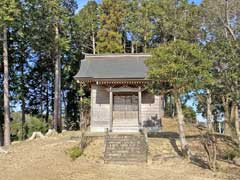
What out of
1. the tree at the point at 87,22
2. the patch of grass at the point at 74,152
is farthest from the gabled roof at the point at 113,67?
the tree at the point at 87,22

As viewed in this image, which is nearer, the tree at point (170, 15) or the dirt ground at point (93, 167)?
the dirt ground at point (93, 167)

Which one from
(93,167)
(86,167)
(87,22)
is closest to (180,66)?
(93,167)

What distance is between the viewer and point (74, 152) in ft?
55.9

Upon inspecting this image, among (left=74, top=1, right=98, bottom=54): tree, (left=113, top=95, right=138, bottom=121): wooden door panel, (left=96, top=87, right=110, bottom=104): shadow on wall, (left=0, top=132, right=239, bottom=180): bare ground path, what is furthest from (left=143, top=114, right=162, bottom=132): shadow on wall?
(left=74, top=1, right=98, bottom=54): tree

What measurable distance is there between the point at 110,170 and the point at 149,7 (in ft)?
87.2

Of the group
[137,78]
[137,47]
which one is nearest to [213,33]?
[137,78]

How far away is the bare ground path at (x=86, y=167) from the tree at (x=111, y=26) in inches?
772

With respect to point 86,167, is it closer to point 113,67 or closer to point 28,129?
point 113,67

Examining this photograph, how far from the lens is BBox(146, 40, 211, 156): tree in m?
16.2

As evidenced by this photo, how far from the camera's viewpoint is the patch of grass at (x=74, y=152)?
1686 centimetres

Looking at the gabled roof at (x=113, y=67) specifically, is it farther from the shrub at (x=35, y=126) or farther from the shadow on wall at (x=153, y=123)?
the shrub at (x=35, y=126)

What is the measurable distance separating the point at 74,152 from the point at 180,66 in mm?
6470

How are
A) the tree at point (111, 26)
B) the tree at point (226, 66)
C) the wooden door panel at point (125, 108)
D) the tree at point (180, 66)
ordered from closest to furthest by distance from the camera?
the tree at point (226, 66) < the tree at point (180, 66) < the wooden door panel at point (125, 108) < the tree at point (111, 26)

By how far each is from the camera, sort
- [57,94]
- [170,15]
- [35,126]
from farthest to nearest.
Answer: [170,15] → [35,126] → [57,94]
